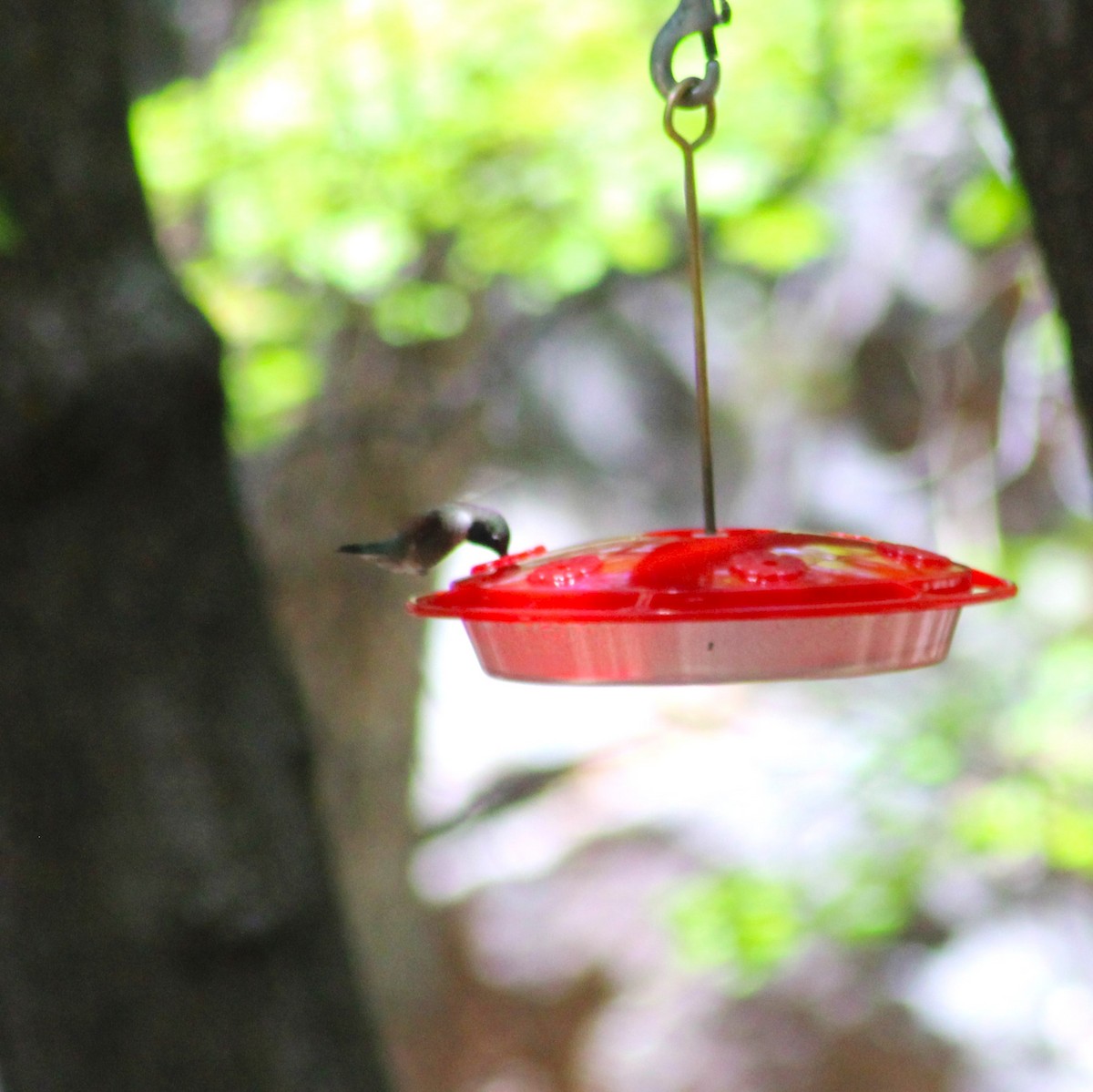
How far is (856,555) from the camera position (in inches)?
52.6

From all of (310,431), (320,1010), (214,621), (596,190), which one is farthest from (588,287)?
(320,1010)

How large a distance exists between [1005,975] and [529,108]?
11.8 feet

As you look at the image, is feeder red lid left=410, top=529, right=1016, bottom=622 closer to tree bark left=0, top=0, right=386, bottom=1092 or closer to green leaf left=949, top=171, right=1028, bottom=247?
tree bark left=0, top=0, right=386, bottom=1092

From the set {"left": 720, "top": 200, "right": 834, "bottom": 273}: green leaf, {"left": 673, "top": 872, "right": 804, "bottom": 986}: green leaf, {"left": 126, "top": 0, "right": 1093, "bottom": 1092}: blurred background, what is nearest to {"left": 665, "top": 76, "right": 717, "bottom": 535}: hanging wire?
{"left": 126, "top": 0, "right": 1093, "bottom": 1092}: blurred background

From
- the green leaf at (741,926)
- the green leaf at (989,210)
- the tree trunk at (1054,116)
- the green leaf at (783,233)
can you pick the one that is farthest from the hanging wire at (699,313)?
the green leaf at (741,926)

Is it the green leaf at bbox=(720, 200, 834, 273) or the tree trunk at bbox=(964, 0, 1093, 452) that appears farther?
the green leaf at bbox=(720, 200, 834, 273)

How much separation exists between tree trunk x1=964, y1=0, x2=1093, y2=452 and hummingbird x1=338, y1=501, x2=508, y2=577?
697mm

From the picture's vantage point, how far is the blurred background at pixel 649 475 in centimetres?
361

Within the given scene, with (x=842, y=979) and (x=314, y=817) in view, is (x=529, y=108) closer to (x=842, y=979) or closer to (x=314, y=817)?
(x=314, y=817)

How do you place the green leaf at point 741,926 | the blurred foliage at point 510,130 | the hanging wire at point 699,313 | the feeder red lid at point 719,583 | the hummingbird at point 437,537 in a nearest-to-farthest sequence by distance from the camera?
1. the feeder red lid at point 719,583
2. the hanging wire at point 699,313
3. the hummingbird at point 437,537
4. the blurred foliage at point 510,130
5. the green leaf at point 741,926

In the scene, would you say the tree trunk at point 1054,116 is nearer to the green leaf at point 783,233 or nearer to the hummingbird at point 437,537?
the hummingbird at point 437,537

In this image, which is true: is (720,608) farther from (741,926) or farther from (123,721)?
(741,926)

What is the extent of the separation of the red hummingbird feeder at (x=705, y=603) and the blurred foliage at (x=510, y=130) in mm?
2173

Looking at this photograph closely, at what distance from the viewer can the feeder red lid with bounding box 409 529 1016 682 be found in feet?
3.94
